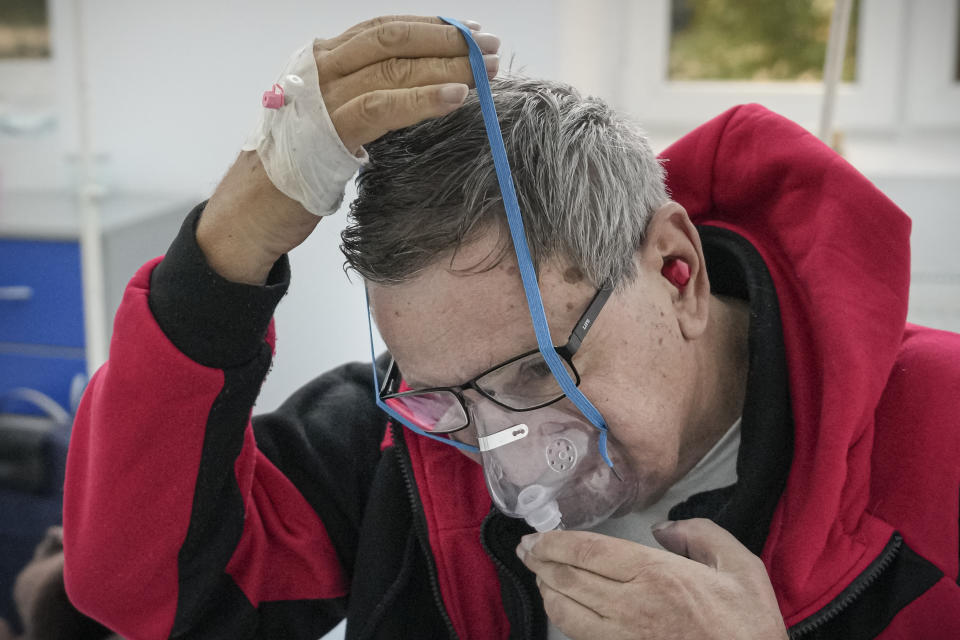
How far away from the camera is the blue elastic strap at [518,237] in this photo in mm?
822

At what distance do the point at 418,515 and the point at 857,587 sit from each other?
19.9 inches

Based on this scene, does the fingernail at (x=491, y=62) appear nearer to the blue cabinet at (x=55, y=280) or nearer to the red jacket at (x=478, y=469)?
the red jacket at (x=478, y=469)

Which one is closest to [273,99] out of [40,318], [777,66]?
[40,318]

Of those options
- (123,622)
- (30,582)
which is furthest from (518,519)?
(30,582)

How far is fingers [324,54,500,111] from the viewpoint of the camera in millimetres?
815

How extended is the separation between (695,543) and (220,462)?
53 centimetres

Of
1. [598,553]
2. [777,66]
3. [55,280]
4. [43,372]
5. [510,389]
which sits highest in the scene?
[777,66]

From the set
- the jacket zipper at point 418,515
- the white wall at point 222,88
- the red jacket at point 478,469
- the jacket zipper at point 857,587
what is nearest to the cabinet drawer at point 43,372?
the white wall at point 222,88

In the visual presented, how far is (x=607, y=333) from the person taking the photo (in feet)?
3.29

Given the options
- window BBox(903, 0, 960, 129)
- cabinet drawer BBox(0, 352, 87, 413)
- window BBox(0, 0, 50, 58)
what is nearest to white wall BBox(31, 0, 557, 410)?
window BBox(0, 0, 50, 58)

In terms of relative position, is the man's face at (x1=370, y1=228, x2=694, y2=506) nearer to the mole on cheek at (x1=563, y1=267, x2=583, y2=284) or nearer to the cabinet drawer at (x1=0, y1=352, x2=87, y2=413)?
the mole on cheek at (x1=563, y1=267, x2=583, y2=284)

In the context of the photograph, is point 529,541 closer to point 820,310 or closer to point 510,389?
point 510,389

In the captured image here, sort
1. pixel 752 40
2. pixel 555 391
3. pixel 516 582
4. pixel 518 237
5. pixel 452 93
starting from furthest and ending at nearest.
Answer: pixel 752 40 → pixel 516 582 → pixel 555 391 → pixel 518 237 → pixel 452 93

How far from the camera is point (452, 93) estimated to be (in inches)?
31.2
